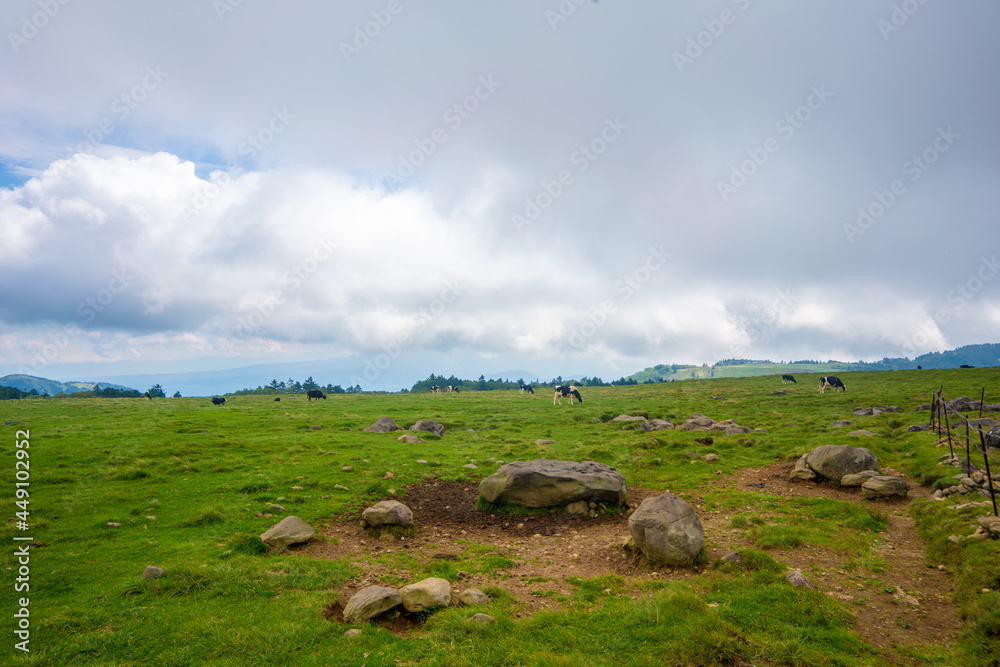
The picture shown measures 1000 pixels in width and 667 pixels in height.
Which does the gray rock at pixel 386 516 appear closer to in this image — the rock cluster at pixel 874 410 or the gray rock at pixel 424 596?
the gray rock at pixel 424 596

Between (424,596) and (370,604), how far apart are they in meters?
1.06

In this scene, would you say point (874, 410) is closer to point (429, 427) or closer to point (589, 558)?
point (429, 427)

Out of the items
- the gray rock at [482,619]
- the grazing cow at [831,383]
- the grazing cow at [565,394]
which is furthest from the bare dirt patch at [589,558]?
the grazing cow at [831,383]

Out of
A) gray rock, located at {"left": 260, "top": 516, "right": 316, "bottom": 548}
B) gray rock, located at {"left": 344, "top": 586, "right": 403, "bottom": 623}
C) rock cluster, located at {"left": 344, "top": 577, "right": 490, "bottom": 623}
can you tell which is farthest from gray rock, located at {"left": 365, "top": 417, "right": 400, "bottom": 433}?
gray rock, located at {"left": 344, "top": 586, "right": 403, "bottom": 623}

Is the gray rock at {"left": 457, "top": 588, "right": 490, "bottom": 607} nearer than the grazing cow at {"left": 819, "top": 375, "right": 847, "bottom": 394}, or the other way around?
the gray rock at {"left": 457, "top": 588, "right": 490, "bottom": 607}

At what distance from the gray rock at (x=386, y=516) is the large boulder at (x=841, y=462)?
1604 cm

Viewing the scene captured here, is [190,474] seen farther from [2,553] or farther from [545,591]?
[545,591]

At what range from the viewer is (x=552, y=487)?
16.2 metres

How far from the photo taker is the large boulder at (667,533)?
11406 millimetres

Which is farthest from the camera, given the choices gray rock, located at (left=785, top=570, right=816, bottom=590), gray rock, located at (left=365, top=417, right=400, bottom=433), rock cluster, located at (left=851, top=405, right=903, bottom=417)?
rock cluster, located at (left=851, top=405, right=903, bottom=417)

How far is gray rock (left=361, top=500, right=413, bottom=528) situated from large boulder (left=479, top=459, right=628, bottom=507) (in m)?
3.26

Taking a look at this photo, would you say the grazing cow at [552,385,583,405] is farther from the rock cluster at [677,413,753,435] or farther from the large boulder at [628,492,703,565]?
the large boulder at [628,492,703,565]

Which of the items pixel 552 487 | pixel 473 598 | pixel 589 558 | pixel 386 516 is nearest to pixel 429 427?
pixel 552 487

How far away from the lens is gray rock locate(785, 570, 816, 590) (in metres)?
9.80
